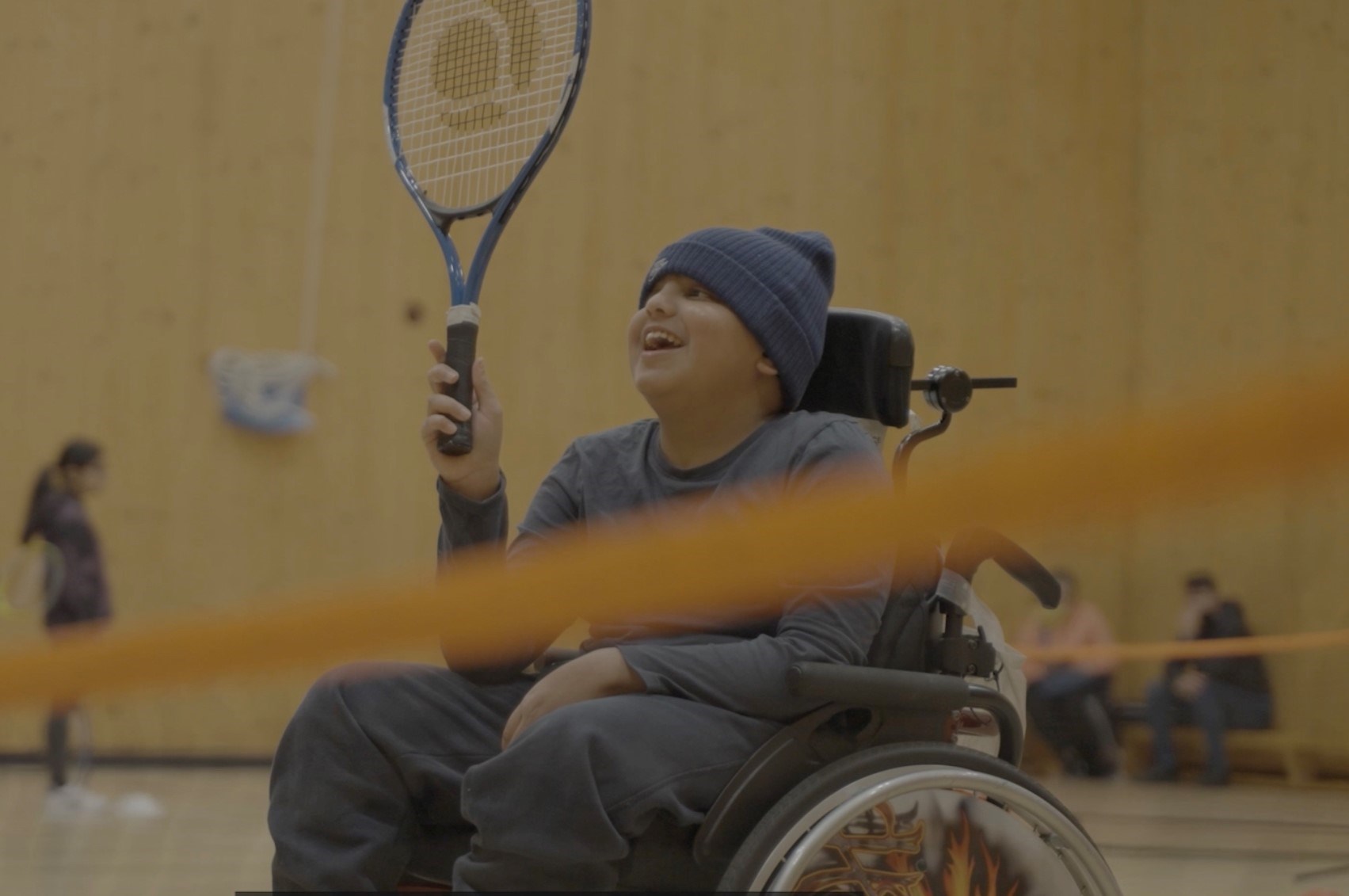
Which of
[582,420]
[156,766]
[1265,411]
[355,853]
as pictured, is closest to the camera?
[1265,411]

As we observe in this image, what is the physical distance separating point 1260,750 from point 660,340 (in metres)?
5.74

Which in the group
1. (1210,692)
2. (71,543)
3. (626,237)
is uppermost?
(626,237)

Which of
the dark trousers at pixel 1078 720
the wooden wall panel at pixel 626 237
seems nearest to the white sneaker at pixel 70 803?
the wooden wall panel at pixel 626 237

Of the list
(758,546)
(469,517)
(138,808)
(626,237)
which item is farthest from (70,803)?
(758,546)

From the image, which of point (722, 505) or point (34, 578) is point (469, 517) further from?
point (34, 578)

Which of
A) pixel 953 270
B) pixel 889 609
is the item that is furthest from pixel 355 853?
pixel 953 270

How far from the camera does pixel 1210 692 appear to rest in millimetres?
6852

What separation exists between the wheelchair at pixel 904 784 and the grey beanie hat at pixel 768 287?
11 cm

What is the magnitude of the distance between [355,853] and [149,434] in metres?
5.20

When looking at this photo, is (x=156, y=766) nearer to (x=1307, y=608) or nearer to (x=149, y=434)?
(x=149, y=434)

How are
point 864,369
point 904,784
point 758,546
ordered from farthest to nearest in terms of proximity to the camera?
point 864,369, point 904,784, point 758,546

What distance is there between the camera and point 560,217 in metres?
7.05

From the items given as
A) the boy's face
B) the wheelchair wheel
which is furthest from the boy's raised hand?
the wheelchair wheel

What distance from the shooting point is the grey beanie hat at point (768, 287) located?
2.08m
